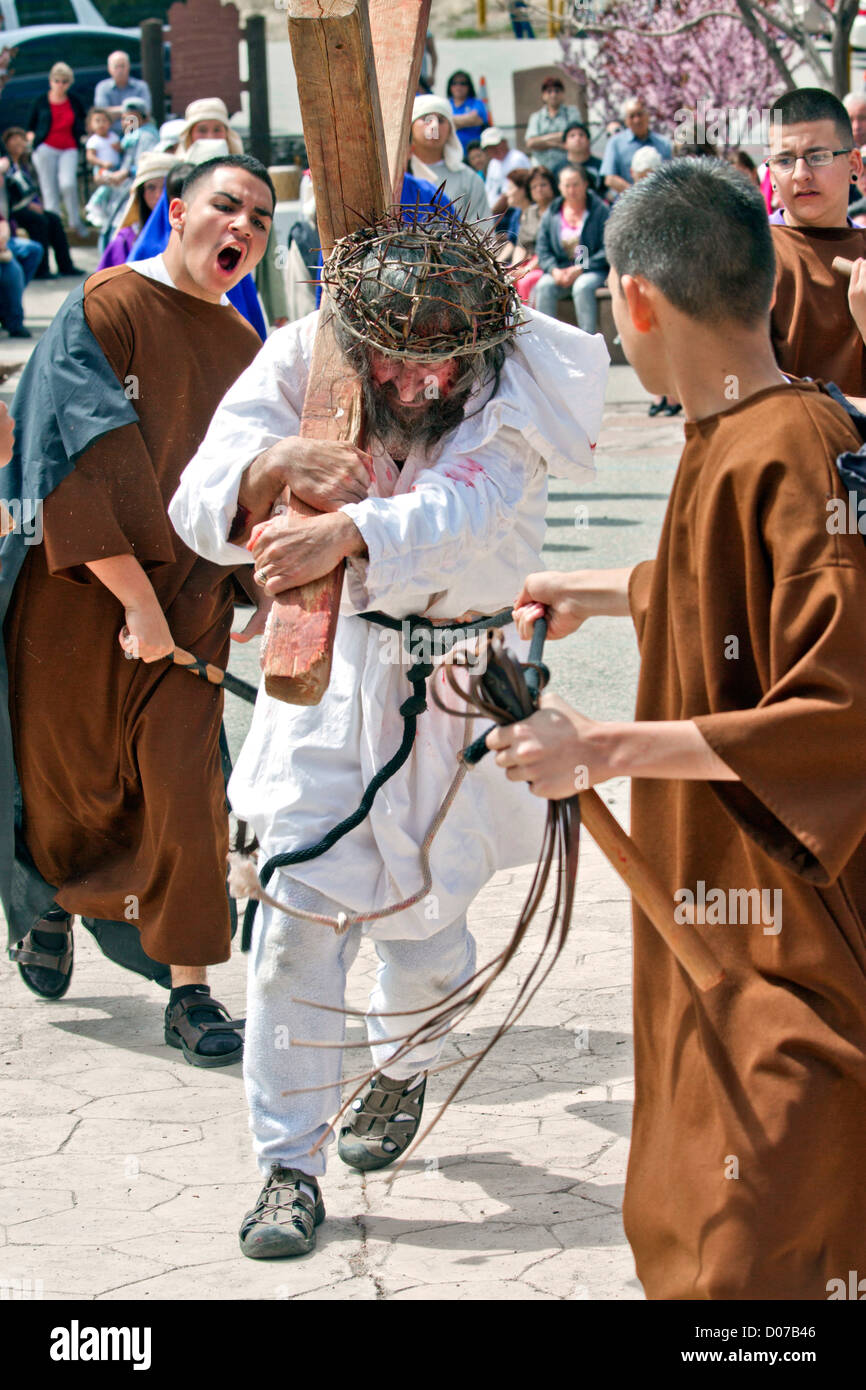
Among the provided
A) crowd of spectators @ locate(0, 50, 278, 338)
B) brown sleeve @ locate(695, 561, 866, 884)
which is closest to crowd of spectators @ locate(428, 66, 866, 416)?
crowd of spectators @ locate(0, 50, 278, 338)

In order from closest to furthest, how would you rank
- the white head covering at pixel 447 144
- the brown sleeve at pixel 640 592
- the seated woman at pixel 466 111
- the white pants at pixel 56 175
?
1. the brown sleeve at pixel 640 592
2. the white head covering at pixel 447 144
3. the seated woman at pixel 466 111
4. the white pants at pixel 56 175

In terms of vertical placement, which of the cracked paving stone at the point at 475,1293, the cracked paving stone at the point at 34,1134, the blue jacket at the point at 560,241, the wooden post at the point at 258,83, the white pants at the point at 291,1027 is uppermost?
the wooden post at the point at 258,83

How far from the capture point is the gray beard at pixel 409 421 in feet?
10.2

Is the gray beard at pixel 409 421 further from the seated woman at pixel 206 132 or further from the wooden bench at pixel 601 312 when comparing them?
the wooden bench at pixel 601 312

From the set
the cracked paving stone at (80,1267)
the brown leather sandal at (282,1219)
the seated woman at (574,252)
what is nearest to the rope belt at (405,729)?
the brown leather sandal at (282,1219)

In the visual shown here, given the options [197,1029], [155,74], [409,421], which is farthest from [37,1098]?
[155,74]

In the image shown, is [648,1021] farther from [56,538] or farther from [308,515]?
[56,538]

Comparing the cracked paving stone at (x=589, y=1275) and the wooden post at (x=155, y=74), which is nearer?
the cracked paving stone at (x=589, y=1275)

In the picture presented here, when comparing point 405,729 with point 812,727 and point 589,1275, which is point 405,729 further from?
point 812,727

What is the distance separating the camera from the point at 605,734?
6.82 feet

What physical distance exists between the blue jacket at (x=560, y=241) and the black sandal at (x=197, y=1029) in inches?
403

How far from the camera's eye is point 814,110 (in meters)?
4.08

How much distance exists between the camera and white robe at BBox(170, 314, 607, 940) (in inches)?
120

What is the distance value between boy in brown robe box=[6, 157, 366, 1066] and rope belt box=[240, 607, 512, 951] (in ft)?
2.75
